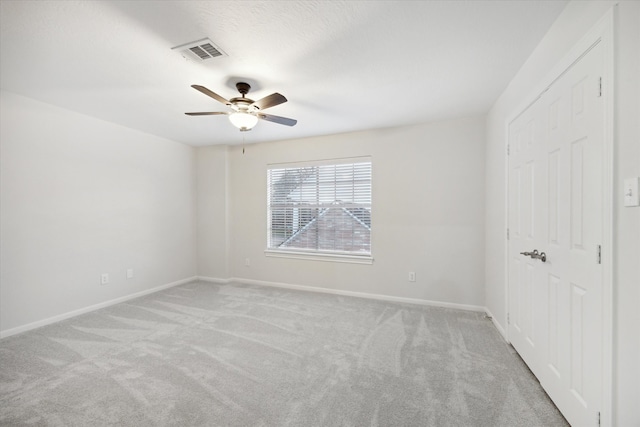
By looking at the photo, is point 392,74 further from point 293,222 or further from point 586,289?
point 293,222

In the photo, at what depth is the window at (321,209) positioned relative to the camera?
13.4 ft

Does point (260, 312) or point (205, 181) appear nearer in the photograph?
point (260, 312)

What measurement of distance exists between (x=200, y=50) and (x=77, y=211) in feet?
9.21

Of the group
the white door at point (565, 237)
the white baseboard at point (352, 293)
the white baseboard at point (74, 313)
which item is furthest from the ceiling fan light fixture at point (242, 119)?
the white baseboard at point (74, 313)

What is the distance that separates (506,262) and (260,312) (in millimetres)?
2814

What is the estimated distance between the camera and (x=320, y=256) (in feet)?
14.0

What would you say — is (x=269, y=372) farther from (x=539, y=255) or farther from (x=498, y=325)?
(x=498, y=325)

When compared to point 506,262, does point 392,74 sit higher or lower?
higher

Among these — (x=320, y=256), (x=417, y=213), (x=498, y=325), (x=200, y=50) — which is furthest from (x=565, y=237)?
A: (x=320, y=256)

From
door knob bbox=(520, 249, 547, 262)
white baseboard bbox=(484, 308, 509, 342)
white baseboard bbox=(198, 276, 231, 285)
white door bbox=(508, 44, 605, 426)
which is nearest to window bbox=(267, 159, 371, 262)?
white baseboard bbox=(198, 276, 231, 285)

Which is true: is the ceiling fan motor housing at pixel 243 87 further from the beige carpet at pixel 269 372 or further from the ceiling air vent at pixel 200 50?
the beige carpet at pixel 269 372

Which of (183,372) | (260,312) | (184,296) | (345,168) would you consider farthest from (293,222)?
(183,372)

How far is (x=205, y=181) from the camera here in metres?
4.97

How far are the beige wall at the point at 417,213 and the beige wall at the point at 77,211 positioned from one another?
1951 mm
